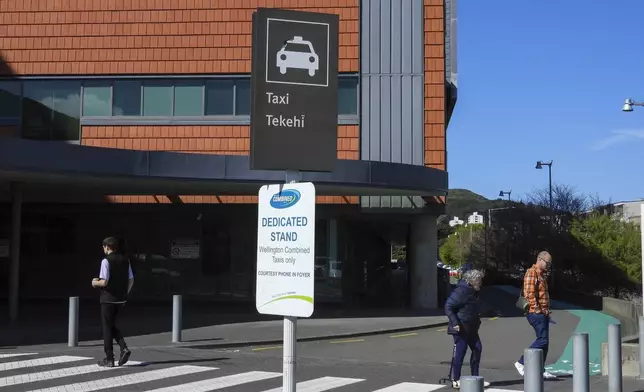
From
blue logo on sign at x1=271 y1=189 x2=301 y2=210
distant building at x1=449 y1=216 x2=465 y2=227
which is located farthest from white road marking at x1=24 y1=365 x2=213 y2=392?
distant building at x1=449 y1=216 x2=465 y2=227

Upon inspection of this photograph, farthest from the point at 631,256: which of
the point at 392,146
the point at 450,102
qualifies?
the point at 392,146

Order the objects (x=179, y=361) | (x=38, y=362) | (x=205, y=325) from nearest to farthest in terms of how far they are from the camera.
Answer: (x=38, y=362) < (x=179, y=361) < (x=205, y=325)

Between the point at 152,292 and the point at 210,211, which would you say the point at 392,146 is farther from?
the point at 152,292

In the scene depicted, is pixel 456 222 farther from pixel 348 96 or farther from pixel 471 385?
pixel 471 385

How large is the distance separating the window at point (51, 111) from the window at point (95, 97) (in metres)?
0.24

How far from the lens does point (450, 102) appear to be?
1087 inches

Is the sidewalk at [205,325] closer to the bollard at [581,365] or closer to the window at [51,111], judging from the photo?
the window at [51,111]

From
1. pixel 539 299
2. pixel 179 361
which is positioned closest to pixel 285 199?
pixel 539 299

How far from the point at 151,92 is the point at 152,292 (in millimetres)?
6293

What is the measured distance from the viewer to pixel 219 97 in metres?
23.9

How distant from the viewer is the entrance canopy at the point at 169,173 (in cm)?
1565

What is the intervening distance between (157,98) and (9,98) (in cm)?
442

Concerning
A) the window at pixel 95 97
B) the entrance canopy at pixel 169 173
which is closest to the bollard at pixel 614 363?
the entrance canopy at pixel 169 173

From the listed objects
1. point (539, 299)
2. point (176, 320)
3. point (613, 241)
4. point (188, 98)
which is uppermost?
point (188, 98)
